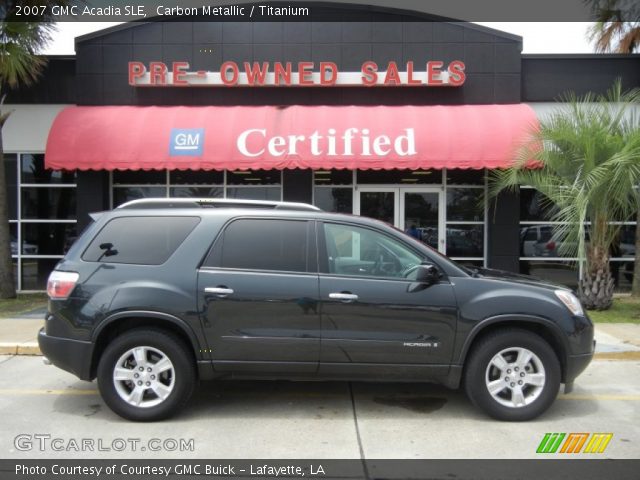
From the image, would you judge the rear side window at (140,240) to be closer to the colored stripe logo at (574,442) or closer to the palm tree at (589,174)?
the colored stripe logo at (574,442)

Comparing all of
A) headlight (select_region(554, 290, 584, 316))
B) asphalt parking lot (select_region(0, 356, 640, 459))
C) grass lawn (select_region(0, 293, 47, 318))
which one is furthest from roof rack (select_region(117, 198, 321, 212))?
grass lawn (select_region(0, 293, 47, 318))

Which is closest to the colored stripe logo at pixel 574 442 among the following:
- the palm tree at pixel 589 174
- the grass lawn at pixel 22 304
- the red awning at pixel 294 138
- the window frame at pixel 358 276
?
the window frame at pixel 358 276

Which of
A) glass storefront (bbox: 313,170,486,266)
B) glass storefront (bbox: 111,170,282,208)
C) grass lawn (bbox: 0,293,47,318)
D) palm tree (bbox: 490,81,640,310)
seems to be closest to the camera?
palm tree (bbox: 490,81,640,310)

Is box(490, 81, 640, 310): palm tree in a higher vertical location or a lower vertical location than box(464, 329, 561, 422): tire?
Answer: higher

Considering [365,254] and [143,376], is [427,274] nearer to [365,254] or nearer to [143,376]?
[365,254]

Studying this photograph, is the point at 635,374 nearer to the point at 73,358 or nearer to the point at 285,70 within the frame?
the point at 73,358

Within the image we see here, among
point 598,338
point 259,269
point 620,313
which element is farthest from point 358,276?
point 620,313

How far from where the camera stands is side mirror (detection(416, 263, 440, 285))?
15.2ft

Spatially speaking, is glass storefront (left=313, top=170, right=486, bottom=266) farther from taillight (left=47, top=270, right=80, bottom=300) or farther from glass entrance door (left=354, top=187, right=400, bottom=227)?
taillight (left=47, top=270, right=80, bottom=300)

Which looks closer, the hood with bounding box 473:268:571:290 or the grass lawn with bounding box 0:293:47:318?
the hood with bounding box 473:268:571:290

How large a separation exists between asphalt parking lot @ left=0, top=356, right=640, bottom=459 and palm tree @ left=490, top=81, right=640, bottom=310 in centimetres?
368

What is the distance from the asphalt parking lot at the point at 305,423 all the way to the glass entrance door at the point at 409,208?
5934mm

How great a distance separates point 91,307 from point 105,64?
28.8 ft

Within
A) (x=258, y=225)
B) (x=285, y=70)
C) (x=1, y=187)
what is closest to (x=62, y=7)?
(x=1, y=187)
